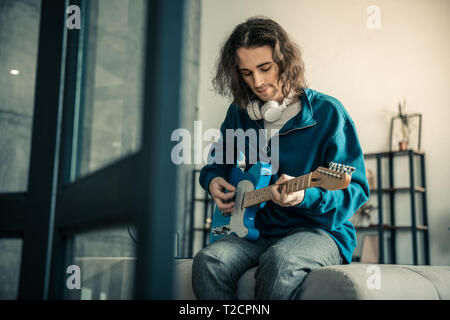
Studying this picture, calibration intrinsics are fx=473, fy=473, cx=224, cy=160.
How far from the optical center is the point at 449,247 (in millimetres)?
4879

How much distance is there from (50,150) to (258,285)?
60 centimetres

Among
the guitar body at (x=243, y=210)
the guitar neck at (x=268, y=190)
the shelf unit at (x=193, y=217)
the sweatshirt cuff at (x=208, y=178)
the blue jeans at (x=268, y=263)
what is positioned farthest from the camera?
the shelf unit at (x=193, y=217)

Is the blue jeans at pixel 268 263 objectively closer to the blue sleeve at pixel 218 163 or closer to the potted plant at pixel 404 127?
the blue sleeve at pixel 218 163

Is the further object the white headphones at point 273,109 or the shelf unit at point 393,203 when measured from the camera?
the shelf unit at point 393,203

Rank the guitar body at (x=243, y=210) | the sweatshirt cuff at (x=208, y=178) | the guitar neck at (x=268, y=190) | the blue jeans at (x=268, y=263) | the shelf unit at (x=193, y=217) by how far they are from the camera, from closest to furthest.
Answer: the blue jeans at (x=268, y=263), the guitar neck at (x=268, y=190), the guitar body at (x=243, y=210), the sweatshirt cuff at (x=208, y=178), the shelf unit at (x=193, y=217)

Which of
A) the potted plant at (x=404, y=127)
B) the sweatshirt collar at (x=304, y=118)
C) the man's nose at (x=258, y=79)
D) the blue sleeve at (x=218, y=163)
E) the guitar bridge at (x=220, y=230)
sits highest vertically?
the potted plant at (x=404, y=127)

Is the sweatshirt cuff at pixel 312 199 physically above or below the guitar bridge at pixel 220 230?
above

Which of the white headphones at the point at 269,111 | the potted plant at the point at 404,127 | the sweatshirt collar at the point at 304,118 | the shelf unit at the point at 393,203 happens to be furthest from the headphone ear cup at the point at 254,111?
the potted plant at the point at 404,127

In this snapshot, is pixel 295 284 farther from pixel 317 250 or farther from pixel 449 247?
pixel 449 247

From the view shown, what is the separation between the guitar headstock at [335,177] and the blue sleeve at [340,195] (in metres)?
0.07

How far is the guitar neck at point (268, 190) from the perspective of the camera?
1273 millimetres

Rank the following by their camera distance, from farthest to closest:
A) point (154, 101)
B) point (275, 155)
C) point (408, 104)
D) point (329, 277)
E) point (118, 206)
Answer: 1. point (408, 104)
2. point (275, 155)
3. point (329, 277)
4. point (118, 206)
5. point (154, 101)
